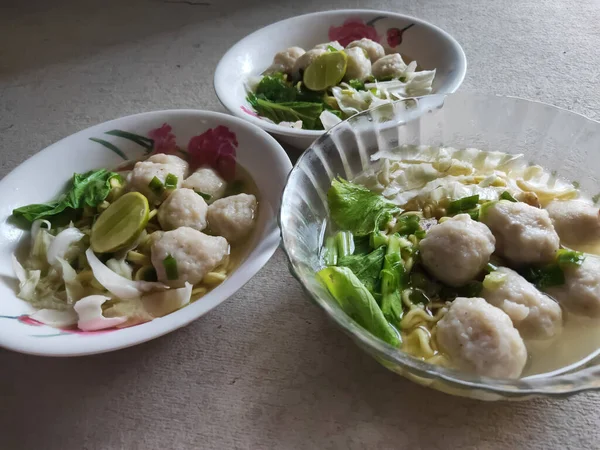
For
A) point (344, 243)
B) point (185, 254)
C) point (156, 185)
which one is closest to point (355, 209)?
point (344, 243)

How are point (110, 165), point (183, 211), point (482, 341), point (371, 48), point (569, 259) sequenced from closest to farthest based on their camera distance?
point (482, 341)
point (569, 259)
point (183, 211)
point (110, 165)
point (371, 48)

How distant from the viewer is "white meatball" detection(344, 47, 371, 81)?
5.07 ft

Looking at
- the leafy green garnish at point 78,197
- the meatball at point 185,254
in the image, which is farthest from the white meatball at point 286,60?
the meatball at point 185,254

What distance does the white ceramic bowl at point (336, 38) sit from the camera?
1490 millimetres

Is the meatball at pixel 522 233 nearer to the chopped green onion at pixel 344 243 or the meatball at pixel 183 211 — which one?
the chopped green onion at pixel 344 243

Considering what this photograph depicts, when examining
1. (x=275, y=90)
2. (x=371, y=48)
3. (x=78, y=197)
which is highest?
(x=371, y=48)

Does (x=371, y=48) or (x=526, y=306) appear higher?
(x=371, y=48)

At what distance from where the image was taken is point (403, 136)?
1.15 m

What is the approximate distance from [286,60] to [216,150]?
21.8 inches

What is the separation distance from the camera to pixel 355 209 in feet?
3.36

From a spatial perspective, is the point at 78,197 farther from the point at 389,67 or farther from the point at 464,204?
the point at 389,67

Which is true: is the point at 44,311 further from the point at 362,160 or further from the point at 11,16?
the point at 11,16

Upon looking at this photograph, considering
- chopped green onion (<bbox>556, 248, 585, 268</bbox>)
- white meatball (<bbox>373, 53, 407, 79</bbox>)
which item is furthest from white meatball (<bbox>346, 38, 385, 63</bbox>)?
chopped green onion (<bbox>556, 248, 585, 268</bbox>)

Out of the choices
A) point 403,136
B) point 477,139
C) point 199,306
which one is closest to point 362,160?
point 403,136
